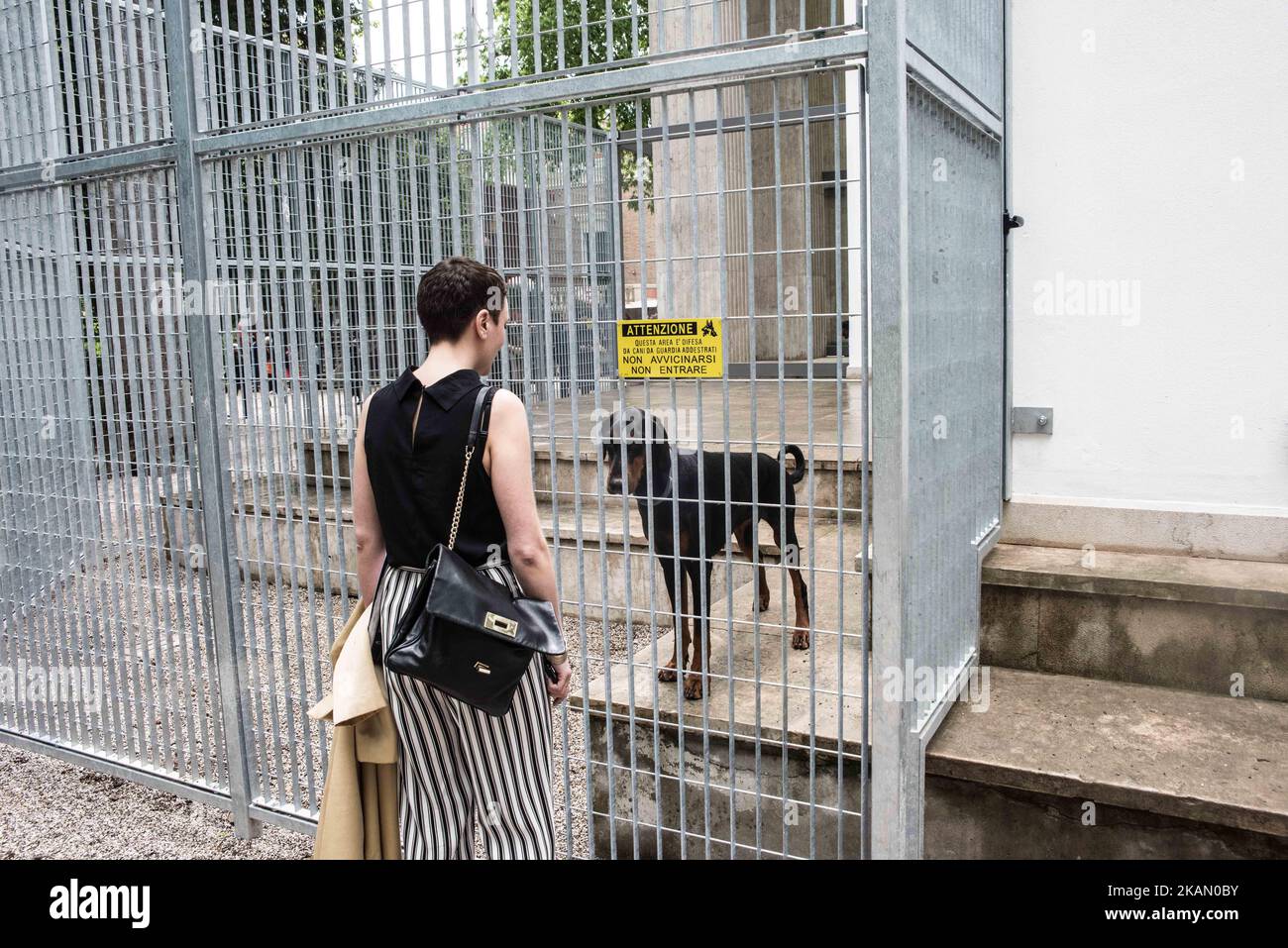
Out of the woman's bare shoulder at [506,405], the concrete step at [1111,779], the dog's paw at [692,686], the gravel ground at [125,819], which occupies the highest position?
the woman's bare shoulder at [506,405]

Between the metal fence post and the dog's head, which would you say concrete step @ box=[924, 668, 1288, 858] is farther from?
the metal fence post

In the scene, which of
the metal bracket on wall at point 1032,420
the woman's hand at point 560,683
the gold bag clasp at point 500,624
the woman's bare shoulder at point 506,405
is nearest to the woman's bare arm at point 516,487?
the woman's bare shoulder at point 506,405

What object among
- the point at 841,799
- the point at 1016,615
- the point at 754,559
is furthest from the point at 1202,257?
the point at 841,799

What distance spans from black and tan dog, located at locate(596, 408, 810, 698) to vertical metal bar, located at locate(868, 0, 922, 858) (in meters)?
0.33

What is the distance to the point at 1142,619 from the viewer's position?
3.70m

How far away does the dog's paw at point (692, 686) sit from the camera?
3379 mm

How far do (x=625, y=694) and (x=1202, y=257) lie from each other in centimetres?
275

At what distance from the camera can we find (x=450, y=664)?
2.40 meters

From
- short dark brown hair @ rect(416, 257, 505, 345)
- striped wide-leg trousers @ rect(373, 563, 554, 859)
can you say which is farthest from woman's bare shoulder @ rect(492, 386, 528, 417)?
striped wide-leg trousers @ rect(373, 563, 554, 859)

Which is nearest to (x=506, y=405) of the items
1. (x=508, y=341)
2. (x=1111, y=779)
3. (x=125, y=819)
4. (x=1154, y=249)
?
(x=508, y=341)

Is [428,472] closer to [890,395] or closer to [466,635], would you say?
[466,635]

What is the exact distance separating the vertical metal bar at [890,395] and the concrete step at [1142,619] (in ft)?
4.54

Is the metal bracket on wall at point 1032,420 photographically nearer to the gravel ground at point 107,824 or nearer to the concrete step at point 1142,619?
the concrete step at point 1142,619

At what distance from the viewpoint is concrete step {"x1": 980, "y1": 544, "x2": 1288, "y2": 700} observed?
3.54 m
